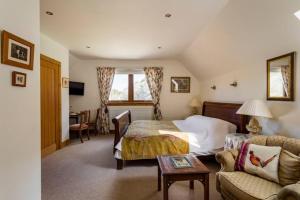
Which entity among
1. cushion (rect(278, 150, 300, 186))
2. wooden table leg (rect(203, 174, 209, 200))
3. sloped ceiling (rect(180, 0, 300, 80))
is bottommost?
wooden table leg (rect(203, 174, 209, 200))

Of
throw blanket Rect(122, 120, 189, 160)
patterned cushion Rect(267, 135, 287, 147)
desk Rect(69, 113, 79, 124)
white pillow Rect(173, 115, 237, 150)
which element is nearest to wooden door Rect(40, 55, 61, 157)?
desk Rect(69, 113, 79, 124)

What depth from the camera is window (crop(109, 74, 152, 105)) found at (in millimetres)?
6258

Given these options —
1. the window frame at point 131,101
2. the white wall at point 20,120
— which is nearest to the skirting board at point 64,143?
the window frame at point 131,101

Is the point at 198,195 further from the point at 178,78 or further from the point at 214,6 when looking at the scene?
the point at 178,78

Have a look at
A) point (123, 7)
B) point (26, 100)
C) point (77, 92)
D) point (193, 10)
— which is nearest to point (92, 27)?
point (123, 7)

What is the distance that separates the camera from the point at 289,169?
181 cm

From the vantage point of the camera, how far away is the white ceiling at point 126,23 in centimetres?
259

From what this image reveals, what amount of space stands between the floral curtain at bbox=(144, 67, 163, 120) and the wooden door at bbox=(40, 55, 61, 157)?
271 centimetres

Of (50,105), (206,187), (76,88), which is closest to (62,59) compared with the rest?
(50,105)

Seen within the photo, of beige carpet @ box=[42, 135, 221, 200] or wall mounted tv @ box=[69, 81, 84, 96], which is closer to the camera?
beige carpet @ box=[42, 135, 221, 200]

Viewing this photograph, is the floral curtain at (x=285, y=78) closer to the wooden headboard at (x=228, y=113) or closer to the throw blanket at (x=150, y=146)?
the wooden headboard at (x=228, y=113)

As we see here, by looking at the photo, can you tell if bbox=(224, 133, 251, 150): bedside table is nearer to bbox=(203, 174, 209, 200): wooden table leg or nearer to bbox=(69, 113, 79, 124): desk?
bbox=(203, 174, 209, 200): wooden table leg

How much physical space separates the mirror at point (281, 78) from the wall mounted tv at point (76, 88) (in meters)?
5.05

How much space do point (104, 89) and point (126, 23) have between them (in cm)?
322
